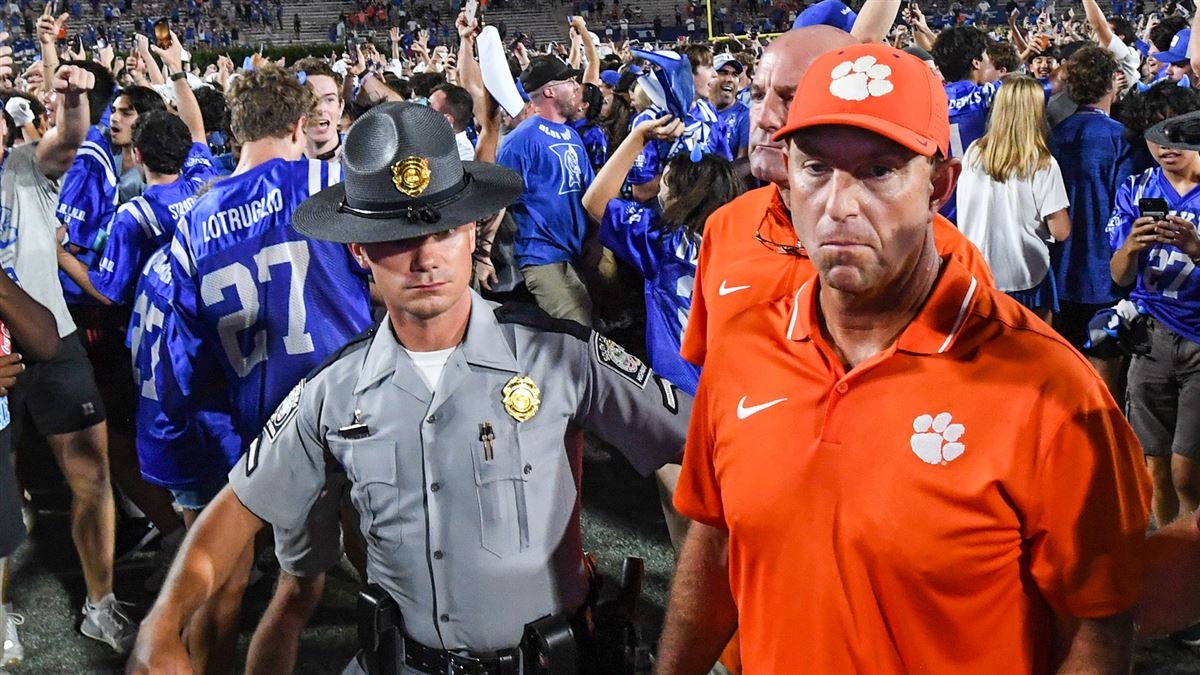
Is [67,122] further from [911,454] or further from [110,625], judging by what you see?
[911,454]

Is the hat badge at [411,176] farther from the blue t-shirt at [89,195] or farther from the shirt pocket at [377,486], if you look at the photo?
the blue t-shirt at [89,195]

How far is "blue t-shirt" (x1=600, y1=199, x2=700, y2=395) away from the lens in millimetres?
4441

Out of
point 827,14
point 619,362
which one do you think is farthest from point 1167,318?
point 619,362

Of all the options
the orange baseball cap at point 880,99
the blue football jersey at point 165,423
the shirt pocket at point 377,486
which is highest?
the orange baseball cap at point 880,99

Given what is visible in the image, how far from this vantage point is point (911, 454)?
1620mm

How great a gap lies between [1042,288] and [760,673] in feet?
15.0

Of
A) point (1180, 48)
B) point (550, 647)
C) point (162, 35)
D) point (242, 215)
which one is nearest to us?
point (550, 647)

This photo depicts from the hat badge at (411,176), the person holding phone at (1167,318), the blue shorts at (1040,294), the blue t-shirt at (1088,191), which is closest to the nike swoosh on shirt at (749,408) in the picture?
the hat badge at (411,176)

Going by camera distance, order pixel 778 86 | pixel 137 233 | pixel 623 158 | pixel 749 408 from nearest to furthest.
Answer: pixel 749 408
pixel 778 86
pixel 623 158
pixel 137 233

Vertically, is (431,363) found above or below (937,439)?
below

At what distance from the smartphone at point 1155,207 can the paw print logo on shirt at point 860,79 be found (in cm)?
309

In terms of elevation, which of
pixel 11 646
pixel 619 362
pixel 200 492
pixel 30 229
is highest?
pixel 619 362

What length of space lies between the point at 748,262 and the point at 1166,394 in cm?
263

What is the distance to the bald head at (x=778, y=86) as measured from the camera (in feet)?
8.62
